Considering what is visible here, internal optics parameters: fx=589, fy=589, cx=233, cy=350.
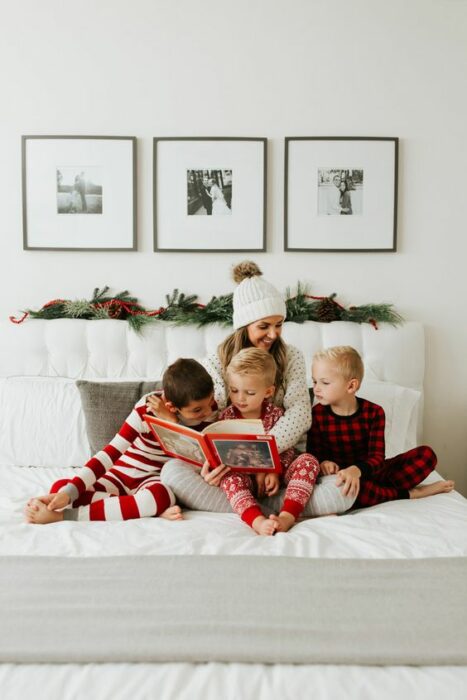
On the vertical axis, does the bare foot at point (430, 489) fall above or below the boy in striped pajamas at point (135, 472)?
below

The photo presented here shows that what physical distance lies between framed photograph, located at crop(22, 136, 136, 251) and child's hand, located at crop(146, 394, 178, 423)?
103 cm

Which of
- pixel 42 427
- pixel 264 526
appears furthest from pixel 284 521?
pixel 42 427

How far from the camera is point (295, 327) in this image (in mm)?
2432

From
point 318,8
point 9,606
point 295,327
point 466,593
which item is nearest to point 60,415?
point 295,327

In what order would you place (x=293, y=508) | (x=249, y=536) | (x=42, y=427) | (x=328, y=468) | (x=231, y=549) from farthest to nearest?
(x=42, y=427) < (x=328, y=468) < (x=293, y=508) < (x=249, y=536) < (x=231, y=549)

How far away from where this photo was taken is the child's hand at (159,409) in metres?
1.73

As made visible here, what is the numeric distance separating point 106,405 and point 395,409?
3.47 feet

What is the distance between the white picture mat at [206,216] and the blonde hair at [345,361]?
882mm

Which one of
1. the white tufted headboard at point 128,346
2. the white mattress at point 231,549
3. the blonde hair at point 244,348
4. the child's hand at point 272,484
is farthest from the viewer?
the white tufted headboard at point 128,346

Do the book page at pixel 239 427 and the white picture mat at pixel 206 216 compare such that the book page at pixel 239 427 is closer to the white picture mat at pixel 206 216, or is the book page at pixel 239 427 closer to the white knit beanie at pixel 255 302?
the white knit beanie at pixel 255 302

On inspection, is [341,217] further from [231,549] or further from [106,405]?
[231,549]

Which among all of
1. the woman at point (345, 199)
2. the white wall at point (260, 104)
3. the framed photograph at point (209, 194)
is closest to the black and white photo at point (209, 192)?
the framed photograph at point (209, 194)

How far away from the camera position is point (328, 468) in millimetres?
1741

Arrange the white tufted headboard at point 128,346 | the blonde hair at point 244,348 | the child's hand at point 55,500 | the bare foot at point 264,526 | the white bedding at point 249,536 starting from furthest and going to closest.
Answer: the white tufted headboard at point 128,346, the blonde hair at point 244,348, the child's hand at point 55,500, the bare foot at point 264,526, the white bedding at point 249,536
